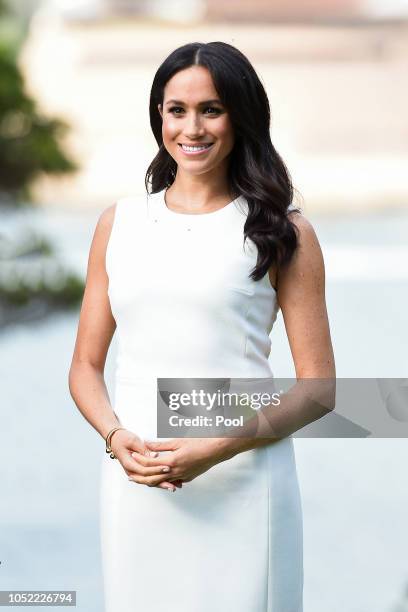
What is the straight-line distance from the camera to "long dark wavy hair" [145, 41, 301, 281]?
1.56m

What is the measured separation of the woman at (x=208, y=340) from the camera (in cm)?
158

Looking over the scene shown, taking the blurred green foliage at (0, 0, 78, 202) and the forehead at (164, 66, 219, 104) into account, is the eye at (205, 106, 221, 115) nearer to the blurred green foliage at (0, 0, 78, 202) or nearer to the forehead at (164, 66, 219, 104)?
the forehead at (164, 66, 219, 104)

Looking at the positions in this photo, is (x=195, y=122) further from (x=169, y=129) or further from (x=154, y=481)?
(x=154, y=481)

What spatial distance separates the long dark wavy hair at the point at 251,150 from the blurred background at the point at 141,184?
2.91m

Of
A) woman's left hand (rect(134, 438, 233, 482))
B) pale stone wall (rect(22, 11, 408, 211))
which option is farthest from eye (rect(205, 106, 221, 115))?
pale stone wall (rect(22, 11, 408, 211))

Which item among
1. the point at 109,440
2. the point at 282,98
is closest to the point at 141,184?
the point at 282,98

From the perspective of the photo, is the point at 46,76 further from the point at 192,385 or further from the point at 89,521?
the point at 192,385

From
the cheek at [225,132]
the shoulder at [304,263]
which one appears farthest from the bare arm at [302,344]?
the cheek at [225,132]

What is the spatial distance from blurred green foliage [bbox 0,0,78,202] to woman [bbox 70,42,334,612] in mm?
3887

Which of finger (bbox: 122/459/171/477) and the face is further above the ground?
the face

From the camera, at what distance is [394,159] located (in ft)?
24.5

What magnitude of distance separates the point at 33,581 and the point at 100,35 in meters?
3.91

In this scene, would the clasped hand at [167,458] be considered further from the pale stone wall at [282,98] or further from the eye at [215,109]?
the pale stone wall at [282,98]

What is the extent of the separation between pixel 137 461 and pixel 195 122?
0.41m
